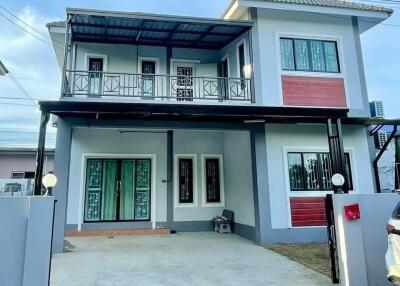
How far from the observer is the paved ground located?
4816 mm

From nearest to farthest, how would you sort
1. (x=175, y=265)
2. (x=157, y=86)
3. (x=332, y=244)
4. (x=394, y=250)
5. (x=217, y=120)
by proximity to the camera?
1. (x=394, y=250)
2. (x=332, y=244)
3. (x=175, y=265)
4. (x=217, y=120)
5. (x=157, y=86)

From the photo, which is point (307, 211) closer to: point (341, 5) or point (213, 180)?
point (213, 180)

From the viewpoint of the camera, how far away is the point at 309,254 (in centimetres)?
664

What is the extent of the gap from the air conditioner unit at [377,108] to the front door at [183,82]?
5.70 m

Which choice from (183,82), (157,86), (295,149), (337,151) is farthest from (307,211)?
(157,86)

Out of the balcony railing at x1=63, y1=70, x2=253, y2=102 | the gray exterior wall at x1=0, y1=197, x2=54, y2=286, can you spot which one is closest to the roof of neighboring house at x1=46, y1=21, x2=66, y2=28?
the balcony railing at x1=63, y1=70, x2=253, y2=102

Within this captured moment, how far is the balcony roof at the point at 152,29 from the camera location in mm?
7867

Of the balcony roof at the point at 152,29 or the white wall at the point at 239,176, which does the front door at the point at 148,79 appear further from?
the white wall at the point at 239,176

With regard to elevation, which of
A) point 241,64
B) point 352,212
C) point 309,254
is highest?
point 241,64

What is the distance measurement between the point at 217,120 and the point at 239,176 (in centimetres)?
217

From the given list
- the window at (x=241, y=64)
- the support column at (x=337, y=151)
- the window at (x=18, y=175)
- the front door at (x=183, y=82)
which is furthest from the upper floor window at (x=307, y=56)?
the window at (x=18, y=175)

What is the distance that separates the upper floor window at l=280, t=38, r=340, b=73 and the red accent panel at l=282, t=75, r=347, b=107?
0.34 m

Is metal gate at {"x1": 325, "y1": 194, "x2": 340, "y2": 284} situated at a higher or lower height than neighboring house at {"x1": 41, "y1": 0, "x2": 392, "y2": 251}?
lower

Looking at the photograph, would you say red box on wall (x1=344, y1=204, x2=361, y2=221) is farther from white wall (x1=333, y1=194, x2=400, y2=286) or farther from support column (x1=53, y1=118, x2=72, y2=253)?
support column (x1=53, y1=118, x2=72, y2=253)
